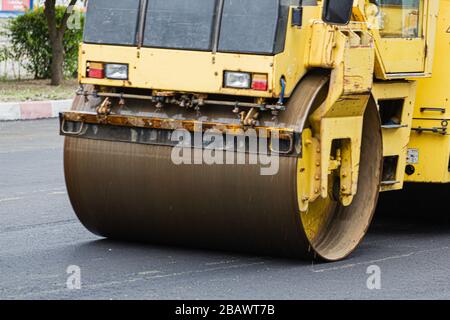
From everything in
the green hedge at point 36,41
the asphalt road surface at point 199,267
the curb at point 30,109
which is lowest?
the curb at point 30,109

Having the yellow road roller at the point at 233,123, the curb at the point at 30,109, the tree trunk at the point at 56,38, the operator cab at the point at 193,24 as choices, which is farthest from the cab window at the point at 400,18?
the tree trunk at the point at 56,38

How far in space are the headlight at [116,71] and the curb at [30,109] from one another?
29.7 ft

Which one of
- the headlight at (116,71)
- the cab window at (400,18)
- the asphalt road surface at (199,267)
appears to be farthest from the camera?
the cab window at (400,18)

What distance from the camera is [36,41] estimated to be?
20891mm

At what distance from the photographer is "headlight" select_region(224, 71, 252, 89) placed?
275 inches

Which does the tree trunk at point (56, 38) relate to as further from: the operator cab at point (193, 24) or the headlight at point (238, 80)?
the headlight at point (238, 80)

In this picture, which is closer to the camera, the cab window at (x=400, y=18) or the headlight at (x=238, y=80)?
the headlight at (x=238, y=80)

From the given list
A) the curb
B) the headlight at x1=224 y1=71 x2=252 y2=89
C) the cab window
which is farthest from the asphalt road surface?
the curb

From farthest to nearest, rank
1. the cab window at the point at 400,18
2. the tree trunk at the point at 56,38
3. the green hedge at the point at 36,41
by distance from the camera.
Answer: the green hedge at the point at 36,41
the tree trunk at the point at 56,38
the cab window at the point at 400,18

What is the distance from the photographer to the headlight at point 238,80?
22.9 ft

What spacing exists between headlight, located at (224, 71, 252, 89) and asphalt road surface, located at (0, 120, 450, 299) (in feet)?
3.53

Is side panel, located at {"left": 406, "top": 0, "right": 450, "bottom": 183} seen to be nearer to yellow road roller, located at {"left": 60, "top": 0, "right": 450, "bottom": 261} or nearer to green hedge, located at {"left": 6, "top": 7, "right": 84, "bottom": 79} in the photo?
yellow road roller, located at {"left": 60, "top": 0, "right": 450, "bottom": 261}

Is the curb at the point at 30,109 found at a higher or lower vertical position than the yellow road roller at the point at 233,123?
lower

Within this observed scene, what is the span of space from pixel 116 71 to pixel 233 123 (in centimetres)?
85
